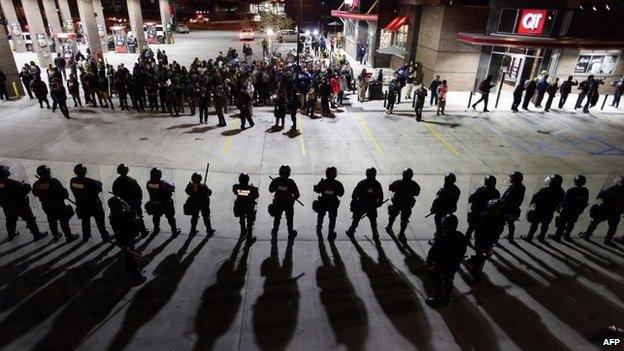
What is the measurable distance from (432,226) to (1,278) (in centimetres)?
782

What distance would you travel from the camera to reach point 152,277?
5895mm

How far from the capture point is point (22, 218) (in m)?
6.58

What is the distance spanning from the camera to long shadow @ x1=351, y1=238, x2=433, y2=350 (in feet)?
16.1

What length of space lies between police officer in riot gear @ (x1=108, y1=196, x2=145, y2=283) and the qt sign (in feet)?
64.9

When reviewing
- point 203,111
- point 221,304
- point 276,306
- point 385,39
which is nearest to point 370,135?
point 203,111

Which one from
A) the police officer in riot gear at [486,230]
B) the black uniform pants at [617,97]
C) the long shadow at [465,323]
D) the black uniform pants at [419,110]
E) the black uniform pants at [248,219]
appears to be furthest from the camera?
the black uniform pants at [617,97]

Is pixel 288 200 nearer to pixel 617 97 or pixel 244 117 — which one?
pixel 244 117

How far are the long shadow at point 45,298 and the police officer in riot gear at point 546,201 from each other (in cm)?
801

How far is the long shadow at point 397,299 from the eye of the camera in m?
4.91

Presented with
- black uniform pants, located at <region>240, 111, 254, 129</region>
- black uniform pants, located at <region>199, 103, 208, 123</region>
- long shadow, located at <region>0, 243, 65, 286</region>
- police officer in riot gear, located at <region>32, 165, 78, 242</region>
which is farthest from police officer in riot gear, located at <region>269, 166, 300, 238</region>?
black uniform pants, located at <region>199, 103, 208, 123</region>

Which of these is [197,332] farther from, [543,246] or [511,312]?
[543,246]

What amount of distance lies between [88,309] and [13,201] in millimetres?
2824

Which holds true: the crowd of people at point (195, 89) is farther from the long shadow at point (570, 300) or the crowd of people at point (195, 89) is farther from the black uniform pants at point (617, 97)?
the black uniform pants at point (617, 97)

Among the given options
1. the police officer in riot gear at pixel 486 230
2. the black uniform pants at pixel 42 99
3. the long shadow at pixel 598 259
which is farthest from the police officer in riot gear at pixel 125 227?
the black uniform pants at pixel 42 99
